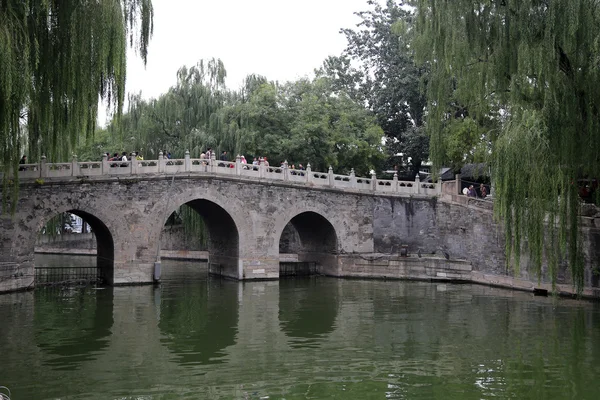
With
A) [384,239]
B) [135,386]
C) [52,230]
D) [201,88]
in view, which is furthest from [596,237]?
[52,230]

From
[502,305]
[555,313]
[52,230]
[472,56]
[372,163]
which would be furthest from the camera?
[372,163]

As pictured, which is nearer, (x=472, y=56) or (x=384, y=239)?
(x=472, y=56)

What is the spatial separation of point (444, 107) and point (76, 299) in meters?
12.1

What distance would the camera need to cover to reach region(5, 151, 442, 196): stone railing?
20.3 meters

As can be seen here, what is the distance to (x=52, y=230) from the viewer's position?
94.5 feet

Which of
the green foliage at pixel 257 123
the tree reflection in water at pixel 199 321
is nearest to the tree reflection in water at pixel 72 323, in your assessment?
the tree reflection in water at pixel 199 321

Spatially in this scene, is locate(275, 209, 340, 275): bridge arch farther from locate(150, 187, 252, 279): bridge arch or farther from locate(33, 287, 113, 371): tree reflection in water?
locate(33, 287, 113, 371): tree reflection in water

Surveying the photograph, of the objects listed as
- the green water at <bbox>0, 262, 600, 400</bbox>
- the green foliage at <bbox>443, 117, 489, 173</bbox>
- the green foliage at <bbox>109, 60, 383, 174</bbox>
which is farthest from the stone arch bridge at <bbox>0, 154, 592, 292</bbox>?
the green foliage at <bbox>109, 60, 383, 174</bbox>

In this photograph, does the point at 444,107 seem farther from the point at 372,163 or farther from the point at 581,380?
the point at 372,163

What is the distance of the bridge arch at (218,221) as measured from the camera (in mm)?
22391

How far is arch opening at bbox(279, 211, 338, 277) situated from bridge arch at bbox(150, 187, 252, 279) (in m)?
2.35

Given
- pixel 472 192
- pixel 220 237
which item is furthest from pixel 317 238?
pixel 472 192

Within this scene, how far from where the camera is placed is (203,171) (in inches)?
904

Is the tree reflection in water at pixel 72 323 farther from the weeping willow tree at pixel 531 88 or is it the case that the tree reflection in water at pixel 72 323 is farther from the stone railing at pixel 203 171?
the weeping willow tree at pixel 531 88
